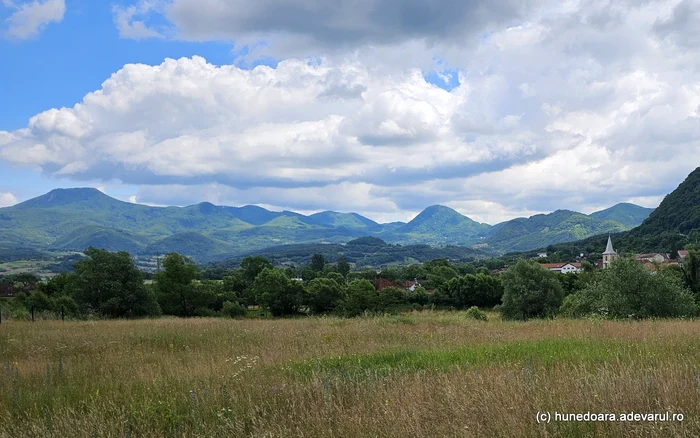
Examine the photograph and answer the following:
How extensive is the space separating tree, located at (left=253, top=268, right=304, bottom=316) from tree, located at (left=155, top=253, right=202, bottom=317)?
36.8 feet

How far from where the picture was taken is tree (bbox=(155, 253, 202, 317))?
5859cm

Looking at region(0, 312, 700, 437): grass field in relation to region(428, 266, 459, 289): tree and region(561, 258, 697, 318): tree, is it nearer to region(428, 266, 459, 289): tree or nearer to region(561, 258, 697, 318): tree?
region(561, 258, 697, 318): tree

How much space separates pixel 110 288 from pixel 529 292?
39.0 metres

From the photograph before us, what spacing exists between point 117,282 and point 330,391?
4150cm

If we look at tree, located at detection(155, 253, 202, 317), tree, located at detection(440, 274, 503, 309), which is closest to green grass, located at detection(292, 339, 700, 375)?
tree, located at detection(155, 253, 202, 317)

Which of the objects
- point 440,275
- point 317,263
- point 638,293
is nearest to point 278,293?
point 638,293

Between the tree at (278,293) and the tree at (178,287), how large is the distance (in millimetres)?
11206

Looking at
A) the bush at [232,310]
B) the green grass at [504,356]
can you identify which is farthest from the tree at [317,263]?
the green grass at [504,356]

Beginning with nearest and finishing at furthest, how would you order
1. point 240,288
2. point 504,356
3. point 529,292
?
point 504,356
point 529,292
point 240,288

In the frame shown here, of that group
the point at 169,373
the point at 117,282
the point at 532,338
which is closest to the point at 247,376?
the point at 169,373

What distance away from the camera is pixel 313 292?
72.2m

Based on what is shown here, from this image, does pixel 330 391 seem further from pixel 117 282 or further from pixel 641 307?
pixel 117 282

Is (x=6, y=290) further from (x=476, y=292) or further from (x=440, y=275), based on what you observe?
(x=440, y=275)

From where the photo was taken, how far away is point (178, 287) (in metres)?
59.4
